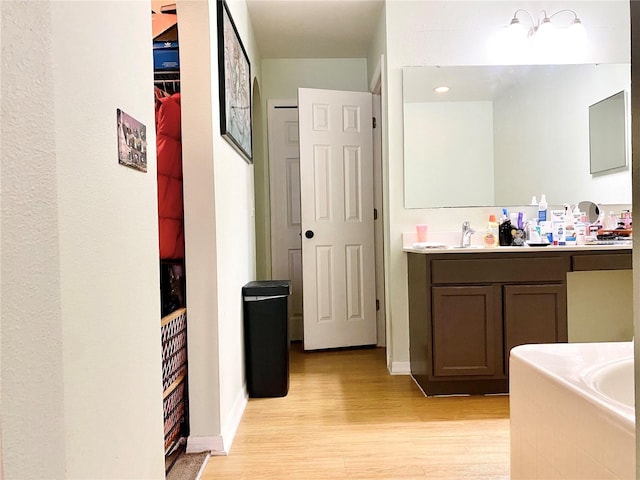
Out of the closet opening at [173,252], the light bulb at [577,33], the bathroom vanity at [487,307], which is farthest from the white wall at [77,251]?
the light bulb at [577,33]

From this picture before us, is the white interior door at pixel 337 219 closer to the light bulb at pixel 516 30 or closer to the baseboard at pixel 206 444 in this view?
the light bulb at pixel 516 30

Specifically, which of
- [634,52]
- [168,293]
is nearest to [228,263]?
[168,293]

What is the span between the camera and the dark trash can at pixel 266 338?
279cm

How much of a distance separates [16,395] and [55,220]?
260 mm

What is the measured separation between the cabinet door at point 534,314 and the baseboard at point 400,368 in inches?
28.7

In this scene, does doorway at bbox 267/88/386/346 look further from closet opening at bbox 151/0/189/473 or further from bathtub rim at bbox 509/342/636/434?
bathtub rim at bbox 509/342/636/434

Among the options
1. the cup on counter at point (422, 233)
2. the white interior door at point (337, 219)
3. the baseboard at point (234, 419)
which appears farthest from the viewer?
the white interior door at point (337, 219)

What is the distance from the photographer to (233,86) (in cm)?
252

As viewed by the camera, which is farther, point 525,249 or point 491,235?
point 491,235

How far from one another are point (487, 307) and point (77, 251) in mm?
2327

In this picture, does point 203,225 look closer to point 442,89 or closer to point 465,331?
point 465,331

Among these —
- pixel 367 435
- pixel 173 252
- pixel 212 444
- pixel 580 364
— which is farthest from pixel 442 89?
pixel 212 444

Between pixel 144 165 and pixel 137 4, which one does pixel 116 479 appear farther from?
pixel 137 4

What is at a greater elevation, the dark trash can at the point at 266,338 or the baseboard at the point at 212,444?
the dark trash can at the point at 266,338
